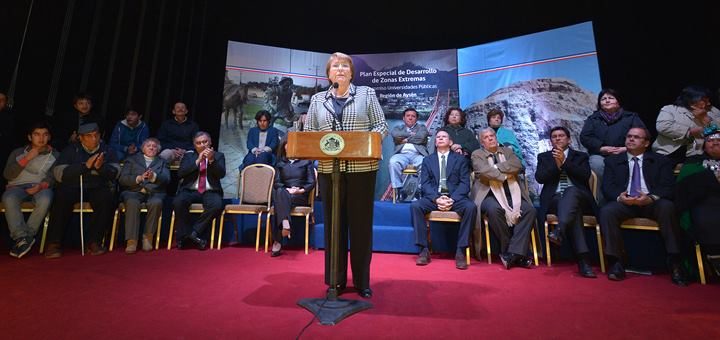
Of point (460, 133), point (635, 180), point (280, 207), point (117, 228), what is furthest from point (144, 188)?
point (635, 180)

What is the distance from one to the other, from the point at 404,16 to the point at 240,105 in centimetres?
311

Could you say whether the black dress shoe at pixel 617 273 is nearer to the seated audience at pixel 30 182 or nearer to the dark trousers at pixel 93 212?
the dark trousers at pixel 93 212

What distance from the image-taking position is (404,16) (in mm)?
6027

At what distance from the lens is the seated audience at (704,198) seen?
2.51 meters

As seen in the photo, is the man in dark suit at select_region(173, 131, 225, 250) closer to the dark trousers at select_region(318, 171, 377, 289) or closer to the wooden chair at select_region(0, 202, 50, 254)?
the wooden chair at select_region(0, 202, 50, 254)

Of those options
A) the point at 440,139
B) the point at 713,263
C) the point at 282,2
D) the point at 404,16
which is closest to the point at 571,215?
the point at 713,263

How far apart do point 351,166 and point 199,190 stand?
2.70 meters

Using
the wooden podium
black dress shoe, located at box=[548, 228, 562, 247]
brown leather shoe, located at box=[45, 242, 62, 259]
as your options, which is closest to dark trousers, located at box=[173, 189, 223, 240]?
brown leather shoe, located at box=[45, 242, 62, 259]

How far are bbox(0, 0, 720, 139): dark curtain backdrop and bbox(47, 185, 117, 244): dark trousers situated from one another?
1.23 m

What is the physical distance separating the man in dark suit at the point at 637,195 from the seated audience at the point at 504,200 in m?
0.60

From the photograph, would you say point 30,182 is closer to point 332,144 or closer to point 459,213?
point 332,144

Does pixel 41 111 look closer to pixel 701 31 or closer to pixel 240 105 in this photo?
pixel 240 105

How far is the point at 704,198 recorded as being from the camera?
261 cm

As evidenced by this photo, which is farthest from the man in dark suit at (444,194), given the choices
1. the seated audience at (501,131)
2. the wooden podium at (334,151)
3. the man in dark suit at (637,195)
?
the wooden podium at (334,151)
